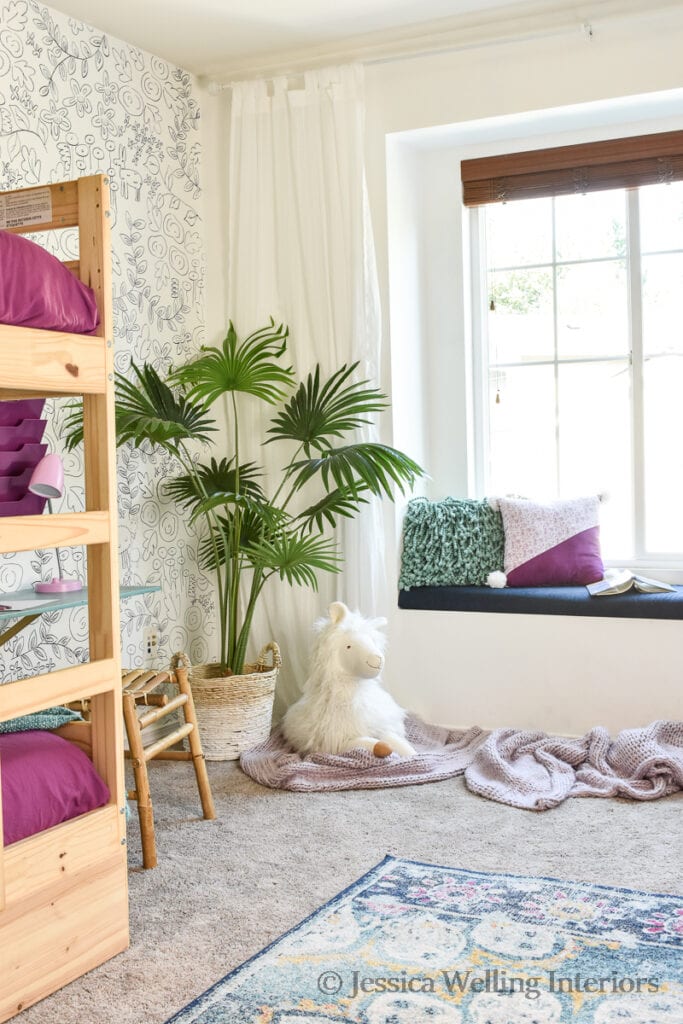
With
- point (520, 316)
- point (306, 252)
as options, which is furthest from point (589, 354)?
point (306, 252)

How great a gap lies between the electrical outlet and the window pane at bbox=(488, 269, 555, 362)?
1.76 meters

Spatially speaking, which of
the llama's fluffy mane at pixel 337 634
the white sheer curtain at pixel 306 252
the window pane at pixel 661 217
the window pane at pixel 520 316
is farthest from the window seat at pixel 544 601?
the window pane at pixel 661 217

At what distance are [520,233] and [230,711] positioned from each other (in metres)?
2.22

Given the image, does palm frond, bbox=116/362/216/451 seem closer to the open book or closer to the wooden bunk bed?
the wooden bunk bed

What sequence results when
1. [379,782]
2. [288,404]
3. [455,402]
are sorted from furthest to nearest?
[455,402] → [288,404] → [379,782]

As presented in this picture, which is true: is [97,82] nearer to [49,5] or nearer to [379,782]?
[49,5]

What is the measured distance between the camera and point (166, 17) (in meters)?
3.61

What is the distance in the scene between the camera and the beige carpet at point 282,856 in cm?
212

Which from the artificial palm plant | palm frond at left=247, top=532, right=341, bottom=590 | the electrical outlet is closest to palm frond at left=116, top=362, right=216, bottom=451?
the artificial palm plant

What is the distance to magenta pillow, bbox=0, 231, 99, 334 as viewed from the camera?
202cm

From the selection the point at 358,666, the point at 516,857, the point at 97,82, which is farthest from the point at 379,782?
the point at 97,82

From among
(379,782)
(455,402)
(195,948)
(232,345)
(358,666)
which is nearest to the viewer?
(195,948)

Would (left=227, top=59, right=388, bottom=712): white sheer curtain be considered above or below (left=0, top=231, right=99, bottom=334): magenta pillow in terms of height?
above

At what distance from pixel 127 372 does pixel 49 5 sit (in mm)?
1214
